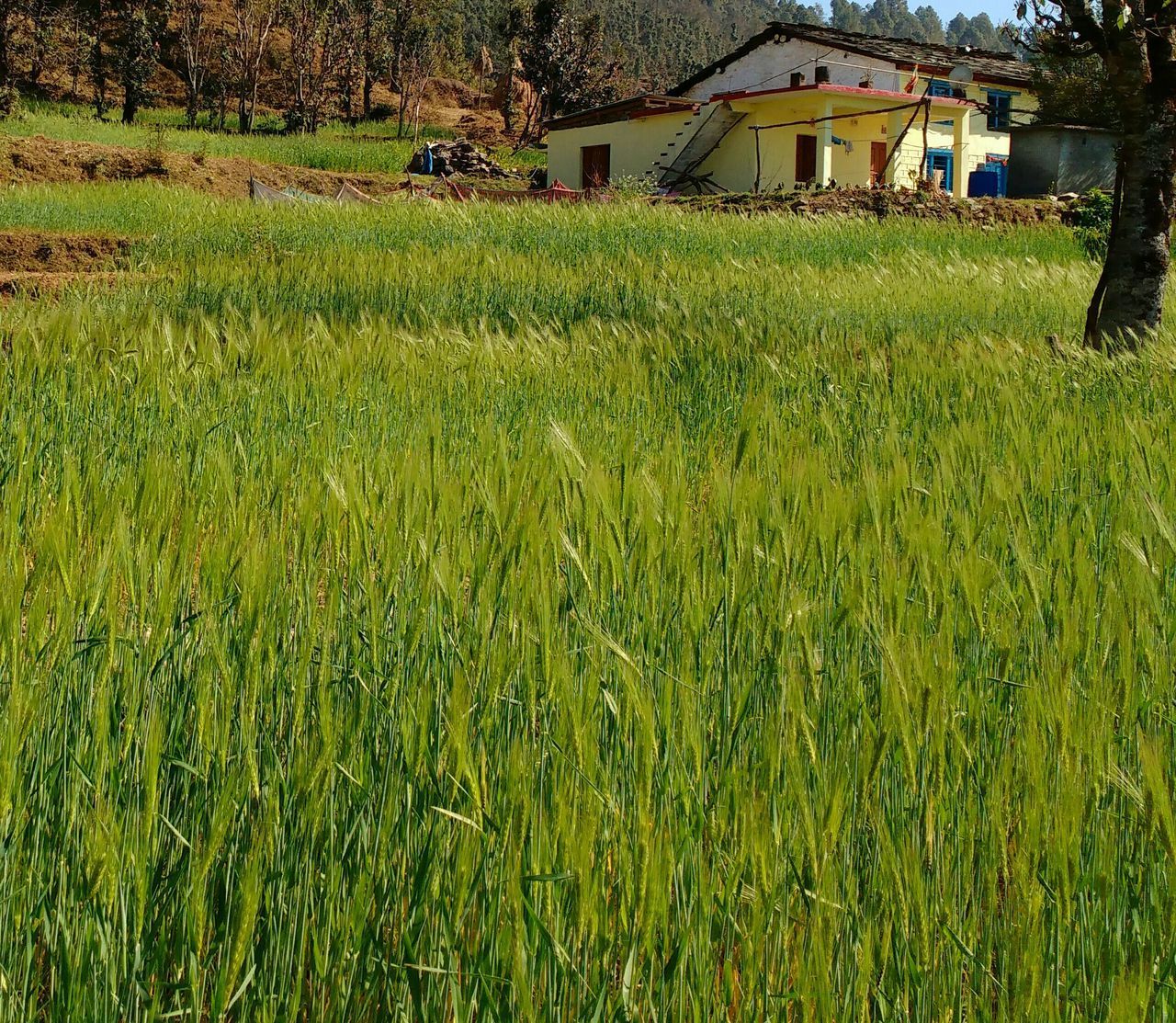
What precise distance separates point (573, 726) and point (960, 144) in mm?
33634

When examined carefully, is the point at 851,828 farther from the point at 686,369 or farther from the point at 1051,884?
the point at 686,369

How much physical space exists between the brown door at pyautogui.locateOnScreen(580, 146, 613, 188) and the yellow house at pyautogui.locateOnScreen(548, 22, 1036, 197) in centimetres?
4

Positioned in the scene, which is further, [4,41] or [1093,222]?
[4,41]

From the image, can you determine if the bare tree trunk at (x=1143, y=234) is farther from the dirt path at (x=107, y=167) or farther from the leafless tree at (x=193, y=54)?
the leafless tree at (x=193, y=54)

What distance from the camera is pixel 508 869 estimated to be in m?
1.13

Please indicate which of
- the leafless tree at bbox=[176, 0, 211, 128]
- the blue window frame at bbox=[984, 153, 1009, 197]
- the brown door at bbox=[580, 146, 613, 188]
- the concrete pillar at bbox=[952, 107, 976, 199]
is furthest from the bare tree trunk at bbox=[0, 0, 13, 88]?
the blue window frame at bbox=[984, 153, 1009, 197]

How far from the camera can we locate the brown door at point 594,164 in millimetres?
34406

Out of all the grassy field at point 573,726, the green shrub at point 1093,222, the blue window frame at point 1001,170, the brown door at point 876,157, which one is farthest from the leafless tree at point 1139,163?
the blue window frame at point 1001,170

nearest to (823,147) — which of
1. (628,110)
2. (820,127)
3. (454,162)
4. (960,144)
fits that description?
(820,127)

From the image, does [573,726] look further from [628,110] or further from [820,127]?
[628,110]

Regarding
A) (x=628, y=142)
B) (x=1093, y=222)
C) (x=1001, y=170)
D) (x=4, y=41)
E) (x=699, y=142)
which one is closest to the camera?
(x=1093, y=222)

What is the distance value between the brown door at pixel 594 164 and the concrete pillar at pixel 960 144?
9.70 meters

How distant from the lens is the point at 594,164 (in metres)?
34.9

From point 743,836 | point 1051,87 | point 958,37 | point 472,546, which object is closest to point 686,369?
point 472,546
